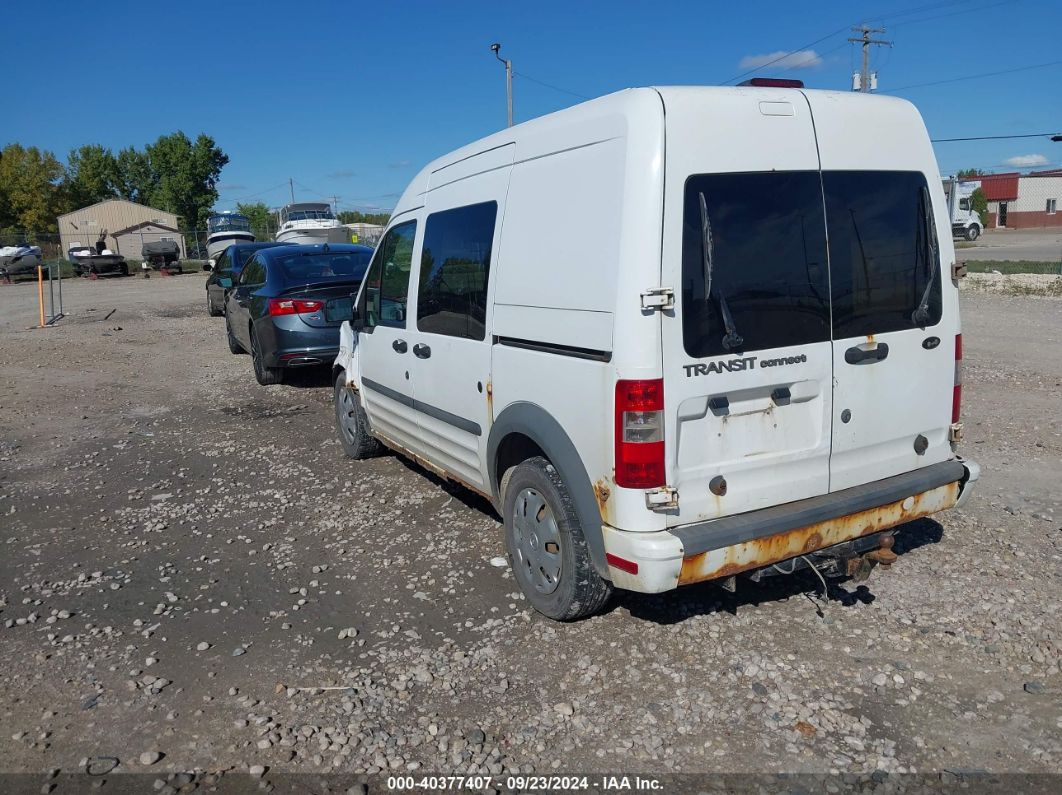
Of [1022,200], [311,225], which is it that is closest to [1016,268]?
[311,225]

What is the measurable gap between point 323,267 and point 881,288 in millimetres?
7687

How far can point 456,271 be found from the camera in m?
4.73

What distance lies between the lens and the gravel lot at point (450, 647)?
124 inches

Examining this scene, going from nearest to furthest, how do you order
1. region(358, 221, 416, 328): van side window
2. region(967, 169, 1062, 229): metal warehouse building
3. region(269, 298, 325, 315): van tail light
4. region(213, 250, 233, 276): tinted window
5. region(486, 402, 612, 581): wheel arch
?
region(486, 402, 612, 581): wheel arch, region(358, 221, 416, 328): van side window, region(269, 298, 325, 315): van tail light, region(213, 250, 233, 276): tinted window, region(967, 169, 1062, 229): metal warehouse building

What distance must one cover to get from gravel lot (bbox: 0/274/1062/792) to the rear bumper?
1.66 ft

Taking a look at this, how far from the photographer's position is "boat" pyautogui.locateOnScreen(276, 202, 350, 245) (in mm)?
34625

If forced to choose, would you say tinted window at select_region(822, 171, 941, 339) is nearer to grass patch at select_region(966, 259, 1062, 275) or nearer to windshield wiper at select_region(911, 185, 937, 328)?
windshield wiper at select_region(911, 185, 937, 328)

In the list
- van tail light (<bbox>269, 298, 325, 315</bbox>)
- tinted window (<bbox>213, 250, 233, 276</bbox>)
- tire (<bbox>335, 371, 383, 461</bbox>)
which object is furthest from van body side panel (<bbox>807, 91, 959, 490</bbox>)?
tinted window (<bbox>213, 250, 233, 276</bbox>)

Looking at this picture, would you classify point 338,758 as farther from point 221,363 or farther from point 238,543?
point 221,363

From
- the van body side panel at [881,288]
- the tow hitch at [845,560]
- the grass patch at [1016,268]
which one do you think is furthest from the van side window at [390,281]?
the grass patch at [1016,268]

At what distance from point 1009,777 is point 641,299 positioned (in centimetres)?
212

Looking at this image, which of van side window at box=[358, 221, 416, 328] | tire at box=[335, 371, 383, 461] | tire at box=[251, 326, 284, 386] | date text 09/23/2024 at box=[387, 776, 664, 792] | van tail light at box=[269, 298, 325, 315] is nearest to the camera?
date text 09/23/2024 at box=[387, 776, 664, 792]

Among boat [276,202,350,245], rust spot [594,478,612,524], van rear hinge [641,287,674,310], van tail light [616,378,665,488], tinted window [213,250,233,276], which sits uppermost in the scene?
boat [276,202,350,245]

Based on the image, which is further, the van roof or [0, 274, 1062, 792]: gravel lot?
the van roof
